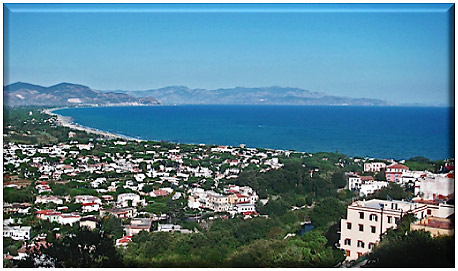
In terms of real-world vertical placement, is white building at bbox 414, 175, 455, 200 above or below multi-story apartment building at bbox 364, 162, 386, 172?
above

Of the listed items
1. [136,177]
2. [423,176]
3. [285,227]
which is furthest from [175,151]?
[423,176]

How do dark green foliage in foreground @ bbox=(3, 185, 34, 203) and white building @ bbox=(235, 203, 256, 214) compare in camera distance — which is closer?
dark green foliage in foreground @ bbox=(3, 185, 34, 203)

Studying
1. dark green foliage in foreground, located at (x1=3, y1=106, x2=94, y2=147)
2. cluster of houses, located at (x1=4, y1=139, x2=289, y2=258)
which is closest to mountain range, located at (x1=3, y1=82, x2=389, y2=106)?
dark green foliage in foreground, located at (x1=3, y1=106, x2=94, y2=147)

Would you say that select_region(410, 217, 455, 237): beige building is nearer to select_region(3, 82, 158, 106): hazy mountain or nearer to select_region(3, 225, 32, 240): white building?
select_region(3, 225, 32, 240): white building

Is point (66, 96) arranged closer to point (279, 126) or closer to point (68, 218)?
point (68, 218)

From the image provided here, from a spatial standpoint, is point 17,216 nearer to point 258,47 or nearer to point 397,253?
point 258,47

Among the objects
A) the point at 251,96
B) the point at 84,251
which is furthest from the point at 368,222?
the point at 251,96

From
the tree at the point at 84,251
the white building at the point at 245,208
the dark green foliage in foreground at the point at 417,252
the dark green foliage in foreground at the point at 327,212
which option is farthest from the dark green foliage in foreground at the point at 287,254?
the white building at the point at 245,208
